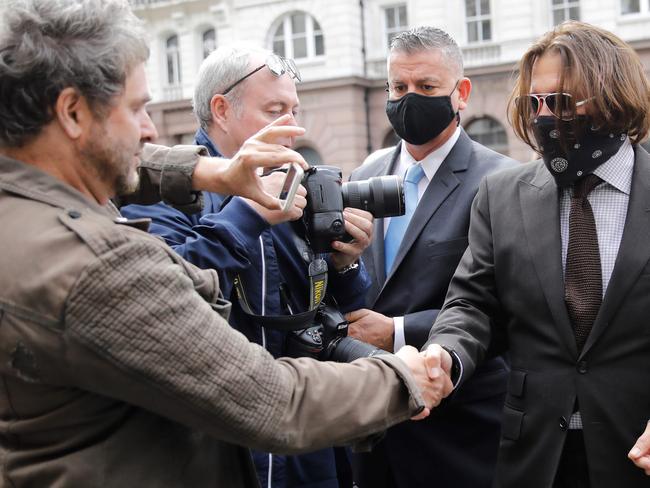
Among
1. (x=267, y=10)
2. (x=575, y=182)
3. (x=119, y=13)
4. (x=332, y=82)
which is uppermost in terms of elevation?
(x=267, y=10)

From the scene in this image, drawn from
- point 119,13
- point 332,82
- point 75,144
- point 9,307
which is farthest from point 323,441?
point 332,82

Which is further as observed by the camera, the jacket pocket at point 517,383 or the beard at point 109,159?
the jacket pocket at point 517,383

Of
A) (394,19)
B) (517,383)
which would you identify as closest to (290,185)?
(517,383)

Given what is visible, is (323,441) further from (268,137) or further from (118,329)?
(268,137)

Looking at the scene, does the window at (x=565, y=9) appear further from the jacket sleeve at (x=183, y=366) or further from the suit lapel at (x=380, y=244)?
the jacket sleeve at (x=183, y=366)

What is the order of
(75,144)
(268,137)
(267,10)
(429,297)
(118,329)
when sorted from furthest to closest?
(267,10)
(429,297)
(268,137)
(75,144)
(118,329)

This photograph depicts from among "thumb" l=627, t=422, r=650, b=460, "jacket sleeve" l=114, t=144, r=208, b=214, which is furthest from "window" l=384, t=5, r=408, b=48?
"thumb" l=627, t=422, r=650, b=460

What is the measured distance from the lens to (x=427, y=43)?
12.0 feet

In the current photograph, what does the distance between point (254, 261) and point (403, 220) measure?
107cm

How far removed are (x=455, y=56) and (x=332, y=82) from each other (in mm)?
16530

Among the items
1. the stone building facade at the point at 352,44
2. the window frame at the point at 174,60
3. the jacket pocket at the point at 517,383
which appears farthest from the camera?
the window frame at the point at 174,60

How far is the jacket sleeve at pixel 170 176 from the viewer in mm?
2369

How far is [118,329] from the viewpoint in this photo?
1.56 m

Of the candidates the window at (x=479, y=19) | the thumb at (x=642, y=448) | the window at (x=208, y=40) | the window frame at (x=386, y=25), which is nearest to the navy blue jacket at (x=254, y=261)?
the thumb at (x=642, y=448)
